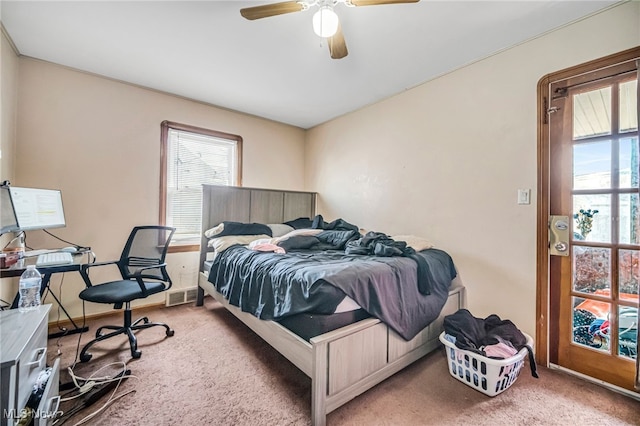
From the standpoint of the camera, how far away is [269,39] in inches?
83.9

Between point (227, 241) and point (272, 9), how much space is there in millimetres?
2077

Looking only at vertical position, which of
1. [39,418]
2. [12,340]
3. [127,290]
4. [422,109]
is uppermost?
[422,109]

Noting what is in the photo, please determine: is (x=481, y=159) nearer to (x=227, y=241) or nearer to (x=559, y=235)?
(x=559, y=235)

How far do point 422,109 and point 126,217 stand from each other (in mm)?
3402

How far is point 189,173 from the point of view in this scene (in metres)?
3.37

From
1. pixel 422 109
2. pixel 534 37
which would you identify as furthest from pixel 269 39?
pixel 534 37

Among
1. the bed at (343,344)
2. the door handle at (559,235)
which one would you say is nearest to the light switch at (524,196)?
the door handle at (559,235)

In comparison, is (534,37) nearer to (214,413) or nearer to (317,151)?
(317,151)

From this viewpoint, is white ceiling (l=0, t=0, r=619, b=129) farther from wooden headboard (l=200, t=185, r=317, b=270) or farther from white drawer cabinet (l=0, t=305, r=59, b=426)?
white drawer cabinet (l=0, t=305, r=59, b=426)

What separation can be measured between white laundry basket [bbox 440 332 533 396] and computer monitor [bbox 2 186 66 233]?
305 cm

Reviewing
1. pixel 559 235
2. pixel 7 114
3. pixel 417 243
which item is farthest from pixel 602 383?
pixel 7 114

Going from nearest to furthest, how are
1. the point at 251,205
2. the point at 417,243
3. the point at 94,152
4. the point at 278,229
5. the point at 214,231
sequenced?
the point at 417,243 → the point at 94,152 → the point at 214,231 → the point at 278,229 → the point at 251,205

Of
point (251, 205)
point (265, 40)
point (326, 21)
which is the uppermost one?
point (265, 40)

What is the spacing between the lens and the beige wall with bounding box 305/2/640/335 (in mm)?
2016
